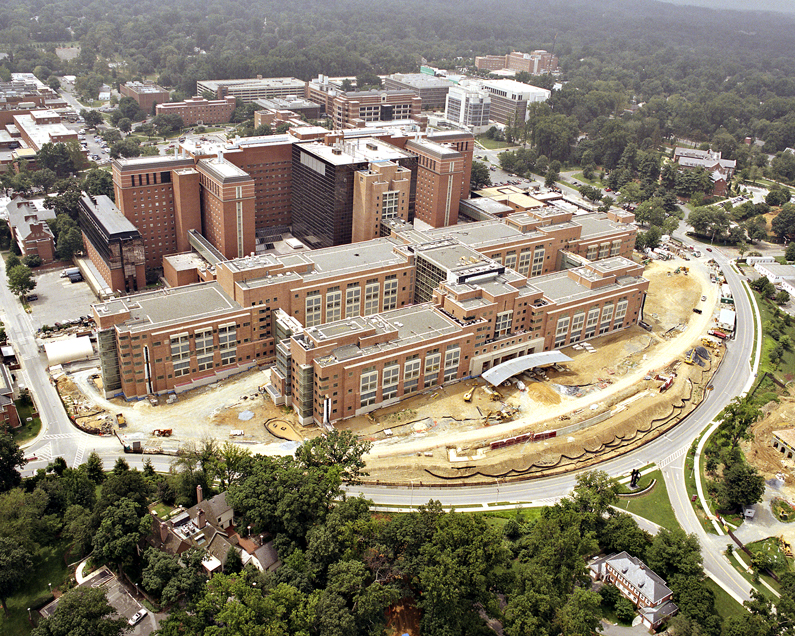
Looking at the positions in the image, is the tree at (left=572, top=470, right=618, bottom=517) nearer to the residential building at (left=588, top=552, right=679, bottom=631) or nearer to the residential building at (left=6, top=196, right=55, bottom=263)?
the residential building at (left=588, top=552, right=679, bottom=631)

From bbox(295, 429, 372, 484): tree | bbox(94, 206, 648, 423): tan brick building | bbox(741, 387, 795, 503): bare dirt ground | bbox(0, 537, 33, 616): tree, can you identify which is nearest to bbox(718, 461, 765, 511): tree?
bbox(741, 387, 795, 503): bare dirt ground

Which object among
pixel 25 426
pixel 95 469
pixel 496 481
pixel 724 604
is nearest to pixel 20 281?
pixel 25 426

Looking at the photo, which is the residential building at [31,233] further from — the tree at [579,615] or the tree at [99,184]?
the tree at [579,615]

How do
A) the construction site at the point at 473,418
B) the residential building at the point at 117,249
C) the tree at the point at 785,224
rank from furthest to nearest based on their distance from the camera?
the tree at the point at 785,224
the residential building at the point at 117,249
the construction site at the point at 473,418

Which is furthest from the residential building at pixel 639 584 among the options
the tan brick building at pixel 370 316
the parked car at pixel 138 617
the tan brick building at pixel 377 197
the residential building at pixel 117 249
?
the residential building at pixel 117 249

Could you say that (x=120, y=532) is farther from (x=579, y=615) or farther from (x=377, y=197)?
(x=377, y=197)

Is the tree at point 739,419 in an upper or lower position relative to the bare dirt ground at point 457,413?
upper

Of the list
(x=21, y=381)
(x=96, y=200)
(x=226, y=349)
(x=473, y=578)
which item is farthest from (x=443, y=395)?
(x=96, y=200)

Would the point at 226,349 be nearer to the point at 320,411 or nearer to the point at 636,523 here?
Answer: the point at 320,411
